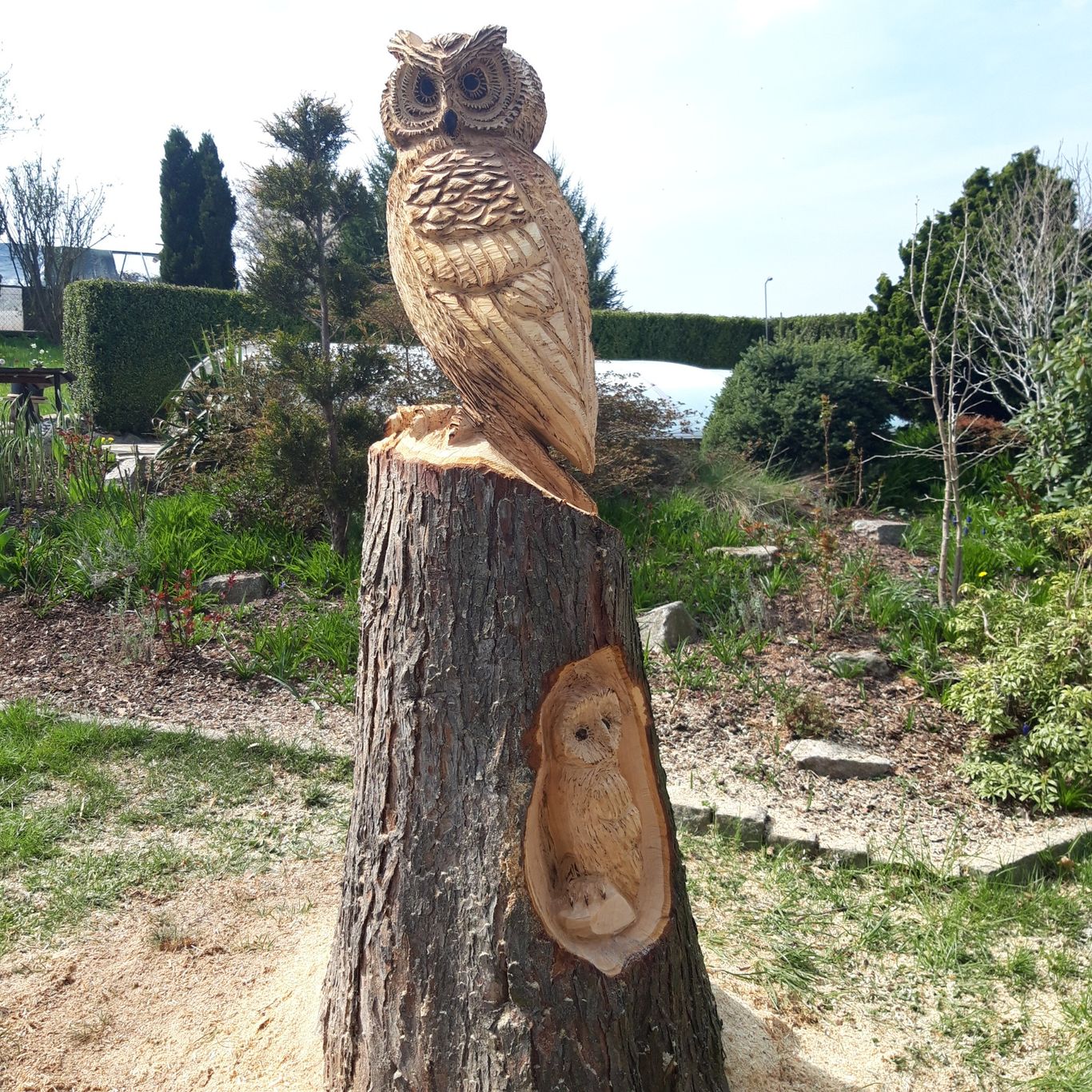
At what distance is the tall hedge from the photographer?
442 inches

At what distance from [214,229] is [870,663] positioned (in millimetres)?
19743

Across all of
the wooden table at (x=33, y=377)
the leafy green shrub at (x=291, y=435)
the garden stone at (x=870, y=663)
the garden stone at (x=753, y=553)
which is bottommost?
the garden stone at (x=870, y=663)

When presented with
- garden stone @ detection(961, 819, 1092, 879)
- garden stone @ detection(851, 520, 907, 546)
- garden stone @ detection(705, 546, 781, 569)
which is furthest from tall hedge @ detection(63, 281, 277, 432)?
garden stone @ detection(961, 819, 1092, 879)

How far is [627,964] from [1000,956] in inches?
69.4

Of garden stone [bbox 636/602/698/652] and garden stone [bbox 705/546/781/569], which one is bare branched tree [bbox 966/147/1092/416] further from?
garden stone [bbox 636/602/698/652]

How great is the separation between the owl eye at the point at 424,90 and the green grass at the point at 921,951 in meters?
2.77

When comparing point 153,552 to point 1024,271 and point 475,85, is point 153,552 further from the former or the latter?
point 1024,271

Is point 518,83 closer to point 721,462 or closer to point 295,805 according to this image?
point 295,805

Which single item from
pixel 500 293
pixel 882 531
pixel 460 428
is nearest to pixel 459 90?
pixel 500 293

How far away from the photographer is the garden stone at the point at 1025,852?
3402 millimetres

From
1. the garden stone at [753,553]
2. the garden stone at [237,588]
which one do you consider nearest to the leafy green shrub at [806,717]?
the garden stone at [753,553]

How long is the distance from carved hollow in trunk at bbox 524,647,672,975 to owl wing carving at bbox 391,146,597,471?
65 cm

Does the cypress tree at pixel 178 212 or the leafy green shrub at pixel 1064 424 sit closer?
the leafy green shrub at pixel 1064 424

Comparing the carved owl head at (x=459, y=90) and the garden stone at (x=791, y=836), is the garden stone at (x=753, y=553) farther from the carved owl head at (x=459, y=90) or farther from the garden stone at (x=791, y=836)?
the carved owl head at (x=459, y=90)
